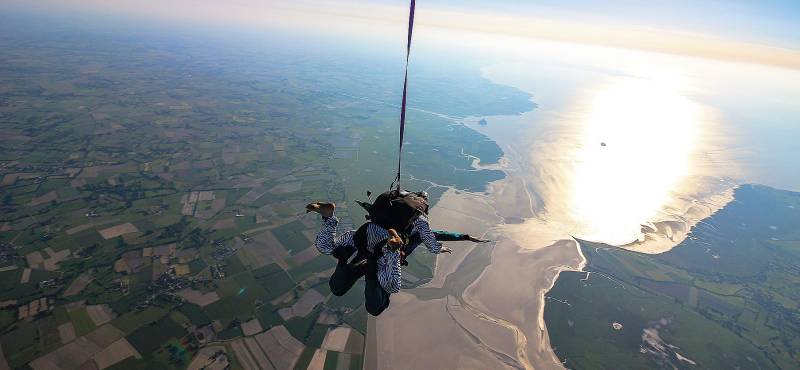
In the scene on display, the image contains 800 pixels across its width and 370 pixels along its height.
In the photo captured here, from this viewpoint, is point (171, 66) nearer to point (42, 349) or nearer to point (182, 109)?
point (182, 109)

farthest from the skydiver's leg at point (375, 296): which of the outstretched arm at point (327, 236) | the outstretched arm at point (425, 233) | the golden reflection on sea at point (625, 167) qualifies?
the golden reflection on sea at point (625, 167)

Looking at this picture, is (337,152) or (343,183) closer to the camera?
(343,183)

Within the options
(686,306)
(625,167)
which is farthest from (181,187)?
(625,167)

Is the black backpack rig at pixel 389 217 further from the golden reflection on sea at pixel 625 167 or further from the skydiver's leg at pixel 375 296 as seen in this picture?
the golden reflection on sea at pixel 625 167

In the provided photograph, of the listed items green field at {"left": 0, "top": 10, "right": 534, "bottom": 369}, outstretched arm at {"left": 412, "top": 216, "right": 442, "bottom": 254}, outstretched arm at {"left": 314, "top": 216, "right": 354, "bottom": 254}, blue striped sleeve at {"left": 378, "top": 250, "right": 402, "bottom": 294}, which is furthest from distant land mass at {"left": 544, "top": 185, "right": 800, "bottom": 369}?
outstretched arm at {"left": 314, "top": 216, "right": 354, "bottom": 254}

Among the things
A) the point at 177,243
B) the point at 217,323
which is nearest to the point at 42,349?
the point at 217,323

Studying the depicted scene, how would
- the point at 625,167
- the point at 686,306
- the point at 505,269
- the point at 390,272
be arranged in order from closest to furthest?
the point at 390,272 < the point at 686,306 < the point at 505,269 < the point at 625,167

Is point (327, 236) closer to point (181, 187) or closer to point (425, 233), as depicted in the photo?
point (425, 233)
